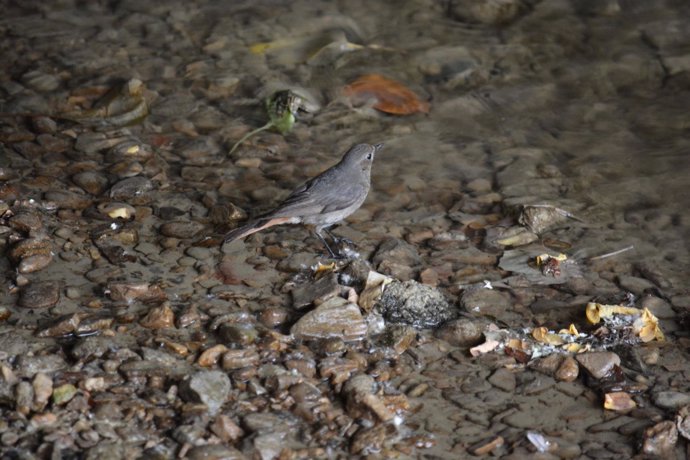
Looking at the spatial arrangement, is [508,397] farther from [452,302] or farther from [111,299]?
[111,299]

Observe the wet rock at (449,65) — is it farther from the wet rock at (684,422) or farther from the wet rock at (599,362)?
the wet rock at (684,422)

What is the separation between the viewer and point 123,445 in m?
4.04

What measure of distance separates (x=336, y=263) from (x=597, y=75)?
4.12m

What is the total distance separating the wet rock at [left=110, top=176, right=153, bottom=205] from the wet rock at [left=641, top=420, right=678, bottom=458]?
3.75m

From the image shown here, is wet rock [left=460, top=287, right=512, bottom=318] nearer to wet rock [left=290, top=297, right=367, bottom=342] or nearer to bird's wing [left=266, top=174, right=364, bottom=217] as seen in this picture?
wet rock [left=290, top=297, right=367, bottom=342]

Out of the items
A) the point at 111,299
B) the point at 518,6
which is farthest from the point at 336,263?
the point at 518,6

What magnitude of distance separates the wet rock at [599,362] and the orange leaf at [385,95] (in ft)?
11.9


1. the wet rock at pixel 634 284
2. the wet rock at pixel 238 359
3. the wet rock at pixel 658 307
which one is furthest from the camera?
the wet rock at pixel 634 284

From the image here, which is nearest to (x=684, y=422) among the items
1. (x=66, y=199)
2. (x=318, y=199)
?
(x=318, y=199)

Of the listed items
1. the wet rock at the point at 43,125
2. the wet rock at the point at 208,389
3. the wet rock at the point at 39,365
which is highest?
the wet rock at the point at 39,365

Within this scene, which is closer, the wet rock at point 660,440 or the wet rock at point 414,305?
the wet rock at point 660,440

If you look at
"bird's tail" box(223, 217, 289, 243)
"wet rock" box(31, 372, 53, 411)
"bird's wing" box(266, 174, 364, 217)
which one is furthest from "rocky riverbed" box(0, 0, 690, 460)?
"bird's wing" box(266, 174, 364, 217)

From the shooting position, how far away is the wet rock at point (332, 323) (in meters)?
4.99

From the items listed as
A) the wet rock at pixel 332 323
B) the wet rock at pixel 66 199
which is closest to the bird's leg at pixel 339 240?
the wet rock at pixel 332 323
